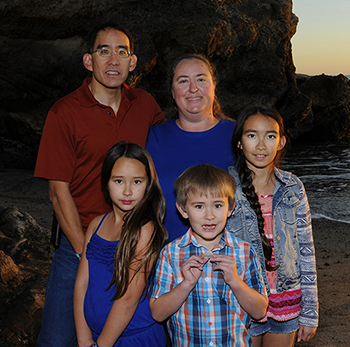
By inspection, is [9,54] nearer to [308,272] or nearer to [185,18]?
[185,18]

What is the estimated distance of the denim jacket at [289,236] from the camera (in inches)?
93.0

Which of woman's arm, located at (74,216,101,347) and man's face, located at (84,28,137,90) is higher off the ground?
man's face, located at (84,28,137,90)

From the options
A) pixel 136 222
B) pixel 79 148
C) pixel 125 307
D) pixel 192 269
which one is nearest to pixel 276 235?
pixel 192 269

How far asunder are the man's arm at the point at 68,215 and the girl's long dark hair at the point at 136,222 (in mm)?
227

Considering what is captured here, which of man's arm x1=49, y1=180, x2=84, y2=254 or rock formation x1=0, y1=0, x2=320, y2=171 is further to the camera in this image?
rock formation x1=0, y1=0, x2=320, y2=171

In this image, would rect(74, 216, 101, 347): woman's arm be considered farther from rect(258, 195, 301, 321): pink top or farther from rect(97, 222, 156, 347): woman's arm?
rect(258, 195, 301, 321): pink top

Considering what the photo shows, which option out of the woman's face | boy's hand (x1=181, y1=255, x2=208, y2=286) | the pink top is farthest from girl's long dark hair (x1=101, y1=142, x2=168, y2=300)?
the pink top

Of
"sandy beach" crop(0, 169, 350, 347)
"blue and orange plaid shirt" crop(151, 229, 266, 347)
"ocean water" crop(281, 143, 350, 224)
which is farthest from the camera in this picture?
"ocean water" crop(281, 143, 350, 224)

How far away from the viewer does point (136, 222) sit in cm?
225

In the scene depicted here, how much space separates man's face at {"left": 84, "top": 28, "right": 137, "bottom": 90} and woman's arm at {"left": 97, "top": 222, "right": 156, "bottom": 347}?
3.59ft

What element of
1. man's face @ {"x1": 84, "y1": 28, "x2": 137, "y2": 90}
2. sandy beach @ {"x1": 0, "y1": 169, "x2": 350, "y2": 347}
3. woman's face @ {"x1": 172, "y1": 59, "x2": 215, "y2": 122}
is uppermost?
man's face @ {"x1": 84, "y1": 28, "x2": 137, "y2": 90}

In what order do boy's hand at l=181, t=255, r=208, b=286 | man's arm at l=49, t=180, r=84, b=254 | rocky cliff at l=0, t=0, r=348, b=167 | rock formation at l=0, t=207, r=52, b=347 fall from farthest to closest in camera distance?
rocky cliff at l=0, t=0, r=348, b=167 → rock formation at l=0, t=207, r=52, b=347 → man's arm at l=49, t=180, r=84, b=254 → boy's hand at l=181, t=255, r=208, b=286

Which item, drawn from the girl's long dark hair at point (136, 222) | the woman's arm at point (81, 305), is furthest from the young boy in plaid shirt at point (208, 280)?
the woman's arm at point (81, 305)

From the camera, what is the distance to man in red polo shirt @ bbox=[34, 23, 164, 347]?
97.6 inches
